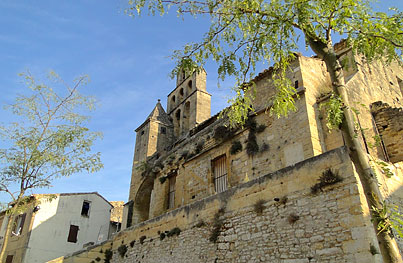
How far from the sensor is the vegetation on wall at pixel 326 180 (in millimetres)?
6676

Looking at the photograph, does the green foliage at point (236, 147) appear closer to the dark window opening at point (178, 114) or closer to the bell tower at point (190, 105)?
the bell tower at point (190, 105)

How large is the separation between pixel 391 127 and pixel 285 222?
674 centimetres

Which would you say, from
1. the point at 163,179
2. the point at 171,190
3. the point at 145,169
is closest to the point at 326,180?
the point at 171,190

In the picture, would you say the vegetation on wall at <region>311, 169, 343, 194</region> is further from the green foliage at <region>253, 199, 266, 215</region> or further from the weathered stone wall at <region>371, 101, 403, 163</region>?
the weathered stone wall at <region>371, 101, 403, 163</region>

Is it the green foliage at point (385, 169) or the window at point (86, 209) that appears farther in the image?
the window at point (86, 209)

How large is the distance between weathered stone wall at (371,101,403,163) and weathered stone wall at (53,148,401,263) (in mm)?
5457

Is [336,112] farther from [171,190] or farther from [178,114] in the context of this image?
[178,114]

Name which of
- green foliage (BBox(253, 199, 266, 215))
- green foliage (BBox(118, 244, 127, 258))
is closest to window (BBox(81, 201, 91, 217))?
green foliage (BBox(118, 244, 127, 258))

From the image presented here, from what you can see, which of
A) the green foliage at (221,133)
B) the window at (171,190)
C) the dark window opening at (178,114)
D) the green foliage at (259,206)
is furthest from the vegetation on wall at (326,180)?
the dark window opening at (178,114)

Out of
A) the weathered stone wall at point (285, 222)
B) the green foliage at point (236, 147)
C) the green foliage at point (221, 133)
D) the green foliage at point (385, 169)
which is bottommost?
the weathered stone wall at point (285, 222)

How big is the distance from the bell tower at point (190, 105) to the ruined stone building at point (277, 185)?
5.13 meters

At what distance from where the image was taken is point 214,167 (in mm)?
13742

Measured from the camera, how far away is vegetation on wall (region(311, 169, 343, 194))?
6.68 metres

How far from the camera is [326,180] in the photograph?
6.80 meters
